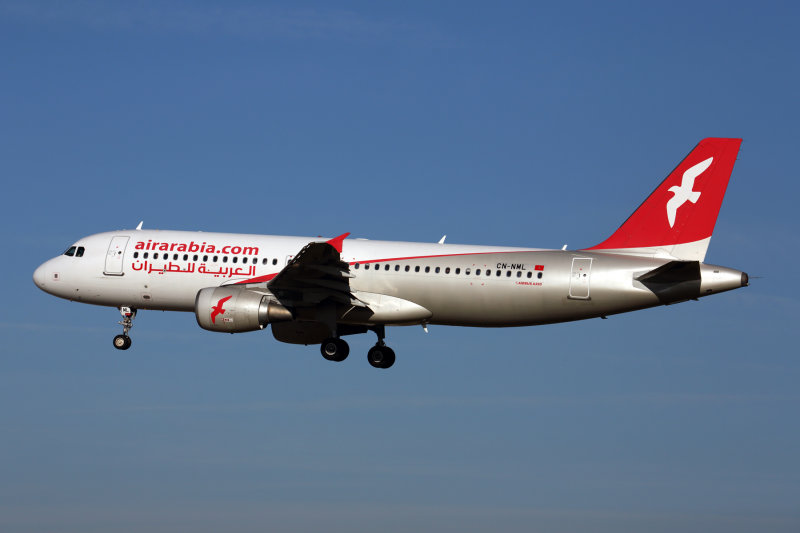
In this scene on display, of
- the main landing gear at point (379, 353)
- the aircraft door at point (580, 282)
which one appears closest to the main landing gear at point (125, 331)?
the main landing gear at point (379, 353)

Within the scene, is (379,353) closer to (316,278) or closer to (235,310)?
(316,278)

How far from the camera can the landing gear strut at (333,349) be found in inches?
1914

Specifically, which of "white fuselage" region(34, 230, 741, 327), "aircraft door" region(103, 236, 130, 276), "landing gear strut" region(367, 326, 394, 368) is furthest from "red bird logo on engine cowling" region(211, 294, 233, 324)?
"landing gear strut" region(367, 326, 394, 368)

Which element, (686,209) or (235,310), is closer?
(686,209)

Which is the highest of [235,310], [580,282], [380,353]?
[580,282]

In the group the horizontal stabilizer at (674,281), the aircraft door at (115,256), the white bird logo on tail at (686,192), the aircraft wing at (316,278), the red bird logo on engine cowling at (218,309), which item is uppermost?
the white bird logo on tail at (686,192)

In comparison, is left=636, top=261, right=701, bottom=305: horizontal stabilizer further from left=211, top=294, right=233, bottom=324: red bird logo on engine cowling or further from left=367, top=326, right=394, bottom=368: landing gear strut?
left=211, top=294, right=233, bottom=324: red bird logo on engine cowling

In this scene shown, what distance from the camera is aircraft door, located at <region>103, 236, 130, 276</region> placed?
50.0m

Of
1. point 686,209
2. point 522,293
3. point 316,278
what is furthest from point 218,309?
point 686,209

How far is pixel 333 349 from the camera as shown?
48594 mm

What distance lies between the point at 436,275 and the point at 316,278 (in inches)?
186

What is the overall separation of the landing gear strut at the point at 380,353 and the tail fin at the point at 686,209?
10.5 metres

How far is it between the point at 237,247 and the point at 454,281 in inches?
372

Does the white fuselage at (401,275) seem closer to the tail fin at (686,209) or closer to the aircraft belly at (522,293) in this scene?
the aircraft belly at (522,293)
